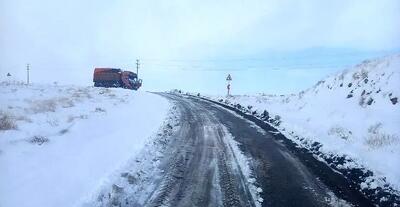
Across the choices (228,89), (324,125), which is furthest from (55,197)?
(228,89)

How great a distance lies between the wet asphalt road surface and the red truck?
33.2 meters

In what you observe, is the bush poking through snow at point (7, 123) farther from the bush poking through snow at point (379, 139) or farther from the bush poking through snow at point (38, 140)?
the bush poking through snow at point (379, 139)

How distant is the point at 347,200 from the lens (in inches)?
340

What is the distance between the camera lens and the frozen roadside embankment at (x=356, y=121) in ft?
35.5

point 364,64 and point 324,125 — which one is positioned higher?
point 364,64

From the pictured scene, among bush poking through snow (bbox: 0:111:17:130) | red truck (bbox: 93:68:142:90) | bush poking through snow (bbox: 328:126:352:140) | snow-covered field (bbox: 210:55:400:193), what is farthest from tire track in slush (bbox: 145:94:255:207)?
red truck (bbox: 93:68:142:90)

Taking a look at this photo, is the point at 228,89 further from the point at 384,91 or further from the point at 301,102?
the point at 384,91

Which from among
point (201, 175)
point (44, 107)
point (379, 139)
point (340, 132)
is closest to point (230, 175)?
point (201, 175)

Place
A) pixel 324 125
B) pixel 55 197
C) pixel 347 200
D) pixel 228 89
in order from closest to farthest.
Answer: pixel 55 197 → pixel 347 200 → pixel 324 125 → pixel 228 89

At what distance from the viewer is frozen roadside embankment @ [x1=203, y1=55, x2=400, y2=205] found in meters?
10.8

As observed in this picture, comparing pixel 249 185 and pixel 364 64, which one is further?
pixel 364 64

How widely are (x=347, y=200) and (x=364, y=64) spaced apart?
716 inches

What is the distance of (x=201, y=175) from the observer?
10.2 m

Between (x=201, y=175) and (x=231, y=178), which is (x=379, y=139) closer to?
(x=231, y=178)
